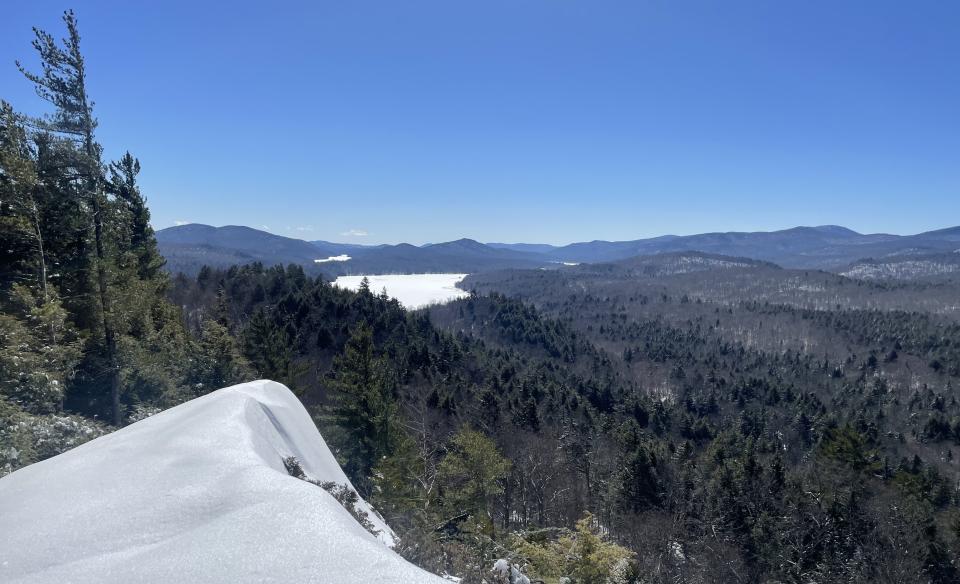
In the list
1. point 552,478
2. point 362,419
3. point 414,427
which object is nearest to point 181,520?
point 362,419

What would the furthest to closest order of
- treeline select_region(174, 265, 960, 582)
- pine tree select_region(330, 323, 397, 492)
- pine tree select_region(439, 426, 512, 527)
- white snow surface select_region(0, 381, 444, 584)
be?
1. pine tree select_region(330, 323, 397, 492)
2. pine tree select_region(439, 426, 512, 527)
3. treeline select_region(174, 265, 960, 582)
4. white snow surface select_region(0, 381, 444, 584)

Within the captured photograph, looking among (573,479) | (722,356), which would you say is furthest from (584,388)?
(722,356)

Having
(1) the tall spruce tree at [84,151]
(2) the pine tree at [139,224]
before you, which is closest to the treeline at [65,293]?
(1) the tall spruce tree at [84,151]

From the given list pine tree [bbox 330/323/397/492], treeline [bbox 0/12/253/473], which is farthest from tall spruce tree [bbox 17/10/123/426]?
pine tree [bbox 330/323/397/492]

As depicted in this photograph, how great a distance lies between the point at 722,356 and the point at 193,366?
188184mm

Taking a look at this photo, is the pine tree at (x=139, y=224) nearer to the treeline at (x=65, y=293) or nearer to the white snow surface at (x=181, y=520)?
the treeline at (x=65, y=293)

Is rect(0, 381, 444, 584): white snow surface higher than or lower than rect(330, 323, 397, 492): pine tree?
higher

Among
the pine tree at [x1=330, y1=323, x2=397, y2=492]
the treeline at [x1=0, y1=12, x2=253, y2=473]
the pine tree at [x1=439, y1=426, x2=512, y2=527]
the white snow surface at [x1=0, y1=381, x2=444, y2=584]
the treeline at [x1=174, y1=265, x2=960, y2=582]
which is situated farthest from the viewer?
the pine tree at [x1=330, y1=323, x2=397, y2=492]

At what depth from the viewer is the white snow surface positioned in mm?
4594

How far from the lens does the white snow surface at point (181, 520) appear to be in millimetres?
4594

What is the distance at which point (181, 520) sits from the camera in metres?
5.58

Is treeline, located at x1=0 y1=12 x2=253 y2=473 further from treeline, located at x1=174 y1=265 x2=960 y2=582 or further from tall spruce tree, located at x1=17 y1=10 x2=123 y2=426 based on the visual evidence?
treeline, located at x1=174 y1=265 x2=960 y2=582

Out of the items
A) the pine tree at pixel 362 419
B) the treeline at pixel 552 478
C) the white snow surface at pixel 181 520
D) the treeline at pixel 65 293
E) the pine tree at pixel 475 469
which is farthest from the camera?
the pine tree at pixel 362 419

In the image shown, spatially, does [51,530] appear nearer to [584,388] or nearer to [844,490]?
[844,490]
